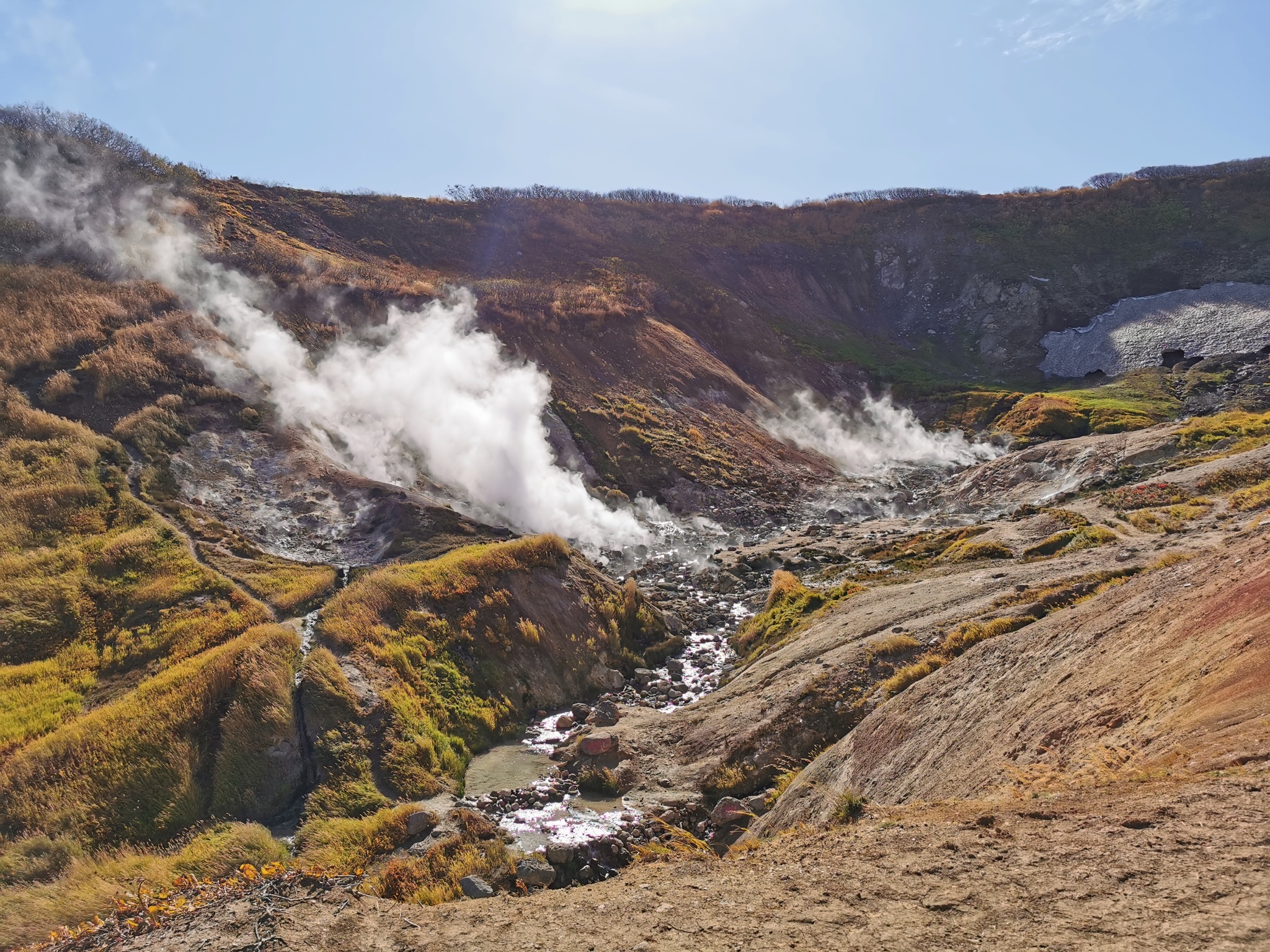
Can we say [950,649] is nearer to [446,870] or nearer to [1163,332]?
[446,870]

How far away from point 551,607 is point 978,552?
545 inches

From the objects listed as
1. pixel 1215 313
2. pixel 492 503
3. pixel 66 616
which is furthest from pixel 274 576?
pixel 1215 313

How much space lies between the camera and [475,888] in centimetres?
A: 1009

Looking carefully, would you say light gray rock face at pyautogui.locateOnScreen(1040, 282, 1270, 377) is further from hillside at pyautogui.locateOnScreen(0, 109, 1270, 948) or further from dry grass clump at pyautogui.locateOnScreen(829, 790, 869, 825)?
dry grass clump at pyautogui.locateOnScreen(829, 790, 869, 825)

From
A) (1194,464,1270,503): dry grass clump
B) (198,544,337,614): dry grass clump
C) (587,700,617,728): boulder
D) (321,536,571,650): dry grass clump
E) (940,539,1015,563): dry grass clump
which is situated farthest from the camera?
(1194,464,1270,503): dry grass clump

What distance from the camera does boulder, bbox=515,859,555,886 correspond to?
35.6 ft

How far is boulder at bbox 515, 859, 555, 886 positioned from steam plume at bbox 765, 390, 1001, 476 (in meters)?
36.9

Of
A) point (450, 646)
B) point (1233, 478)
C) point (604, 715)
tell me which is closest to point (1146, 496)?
point (1233, 478)

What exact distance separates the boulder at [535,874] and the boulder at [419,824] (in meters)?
1.99

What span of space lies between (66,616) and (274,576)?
445cm

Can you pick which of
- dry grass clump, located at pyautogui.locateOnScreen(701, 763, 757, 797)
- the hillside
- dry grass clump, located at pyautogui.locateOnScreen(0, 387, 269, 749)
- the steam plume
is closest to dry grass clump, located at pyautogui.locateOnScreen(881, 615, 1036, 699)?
the hillside

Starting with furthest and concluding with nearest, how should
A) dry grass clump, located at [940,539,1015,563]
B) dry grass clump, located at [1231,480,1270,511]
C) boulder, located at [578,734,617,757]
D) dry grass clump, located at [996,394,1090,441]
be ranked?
dry grass clump, located at [996,394,1090,441], dry grass clump, located at [940,539,1015,563], dry grass clump, located at [1231,480,1270,511], boulder, located at [578,734,617,757]

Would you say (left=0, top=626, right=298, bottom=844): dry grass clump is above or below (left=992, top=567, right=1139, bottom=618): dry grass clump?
below

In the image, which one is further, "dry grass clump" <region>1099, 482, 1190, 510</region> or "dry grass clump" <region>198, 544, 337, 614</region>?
"dry grass clump" <region>1099, 482, 1190, 510</region>
